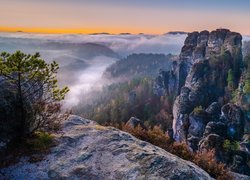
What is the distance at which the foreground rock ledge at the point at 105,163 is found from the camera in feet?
87.4

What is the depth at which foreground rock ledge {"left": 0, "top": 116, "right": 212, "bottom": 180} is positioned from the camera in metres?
26.6

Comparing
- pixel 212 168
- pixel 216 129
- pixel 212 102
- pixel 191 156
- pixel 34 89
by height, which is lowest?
pixel 212 102

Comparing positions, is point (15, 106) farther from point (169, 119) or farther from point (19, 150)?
point (169, 119)

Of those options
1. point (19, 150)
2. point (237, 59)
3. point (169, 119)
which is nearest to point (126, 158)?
point (19, 150)

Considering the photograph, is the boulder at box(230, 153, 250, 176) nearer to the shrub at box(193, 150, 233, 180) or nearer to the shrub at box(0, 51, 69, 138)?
the shrub at box(193, 150, 233, 180)

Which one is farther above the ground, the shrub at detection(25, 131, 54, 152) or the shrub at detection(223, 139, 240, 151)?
the shrub at detection(25, 131, 54, 152)

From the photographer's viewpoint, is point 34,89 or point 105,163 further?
point 34,89

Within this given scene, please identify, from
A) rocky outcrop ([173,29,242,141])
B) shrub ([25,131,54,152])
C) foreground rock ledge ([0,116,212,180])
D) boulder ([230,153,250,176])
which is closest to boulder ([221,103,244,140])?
rocky outcrop ([173,29,242,141])

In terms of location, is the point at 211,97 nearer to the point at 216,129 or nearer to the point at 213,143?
the point at 216,129

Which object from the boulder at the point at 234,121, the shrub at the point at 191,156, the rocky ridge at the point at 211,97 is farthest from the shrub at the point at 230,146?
the shrub at the point at 191,156

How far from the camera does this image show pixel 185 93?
12325 centimetres

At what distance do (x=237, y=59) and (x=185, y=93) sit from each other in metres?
30.0

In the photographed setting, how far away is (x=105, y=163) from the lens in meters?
28.8

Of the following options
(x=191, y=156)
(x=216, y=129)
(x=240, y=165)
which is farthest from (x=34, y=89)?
(x=216, y=129)
